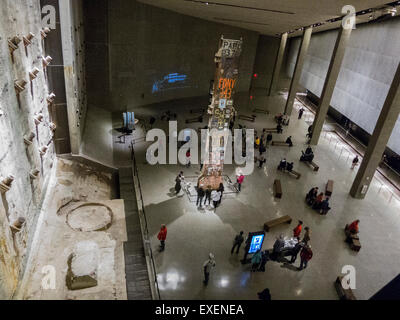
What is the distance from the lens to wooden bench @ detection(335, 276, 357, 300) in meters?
9.99

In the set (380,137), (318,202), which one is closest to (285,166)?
(318,202)

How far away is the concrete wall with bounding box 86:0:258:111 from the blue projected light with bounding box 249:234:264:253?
17103 mm

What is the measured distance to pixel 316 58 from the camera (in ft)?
114

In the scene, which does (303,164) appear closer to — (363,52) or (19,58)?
(363,52)

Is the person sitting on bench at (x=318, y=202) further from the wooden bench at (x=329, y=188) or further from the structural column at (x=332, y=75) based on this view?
the structural column at (x=332, y=75)

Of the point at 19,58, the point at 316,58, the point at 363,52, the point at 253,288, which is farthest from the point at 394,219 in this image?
the point at 316,58

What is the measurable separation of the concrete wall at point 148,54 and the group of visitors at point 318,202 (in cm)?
1615

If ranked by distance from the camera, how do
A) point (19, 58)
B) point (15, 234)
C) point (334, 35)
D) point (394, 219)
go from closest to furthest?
point (15, 234) → point (19, 58) → point (394, 219) → point (334, 35)

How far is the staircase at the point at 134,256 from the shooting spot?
980 cm

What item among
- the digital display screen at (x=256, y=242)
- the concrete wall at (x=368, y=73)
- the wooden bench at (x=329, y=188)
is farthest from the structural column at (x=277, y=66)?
the digital display screen at (x=256, y=242)

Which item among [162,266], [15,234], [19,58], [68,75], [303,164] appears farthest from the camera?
[303,164]

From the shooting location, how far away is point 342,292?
10227mm

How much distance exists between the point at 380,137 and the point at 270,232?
7411mm
